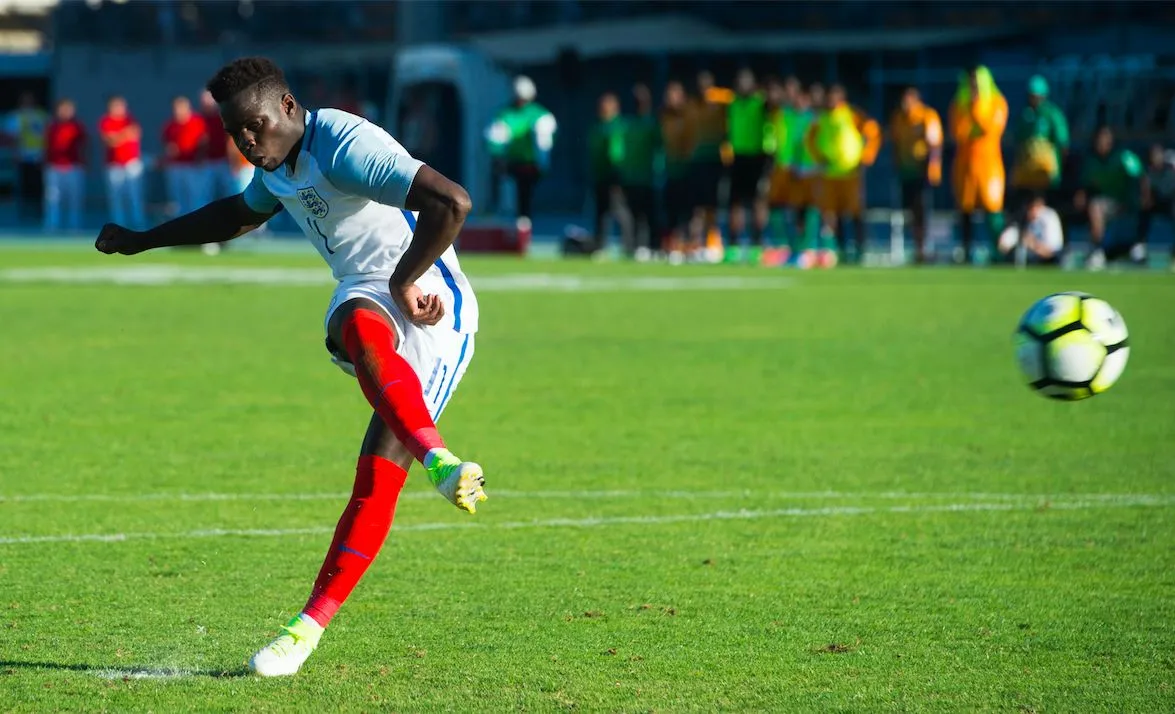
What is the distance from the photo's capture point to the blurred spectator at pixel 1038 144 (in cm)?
2295

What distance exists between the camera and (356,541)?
5164mm

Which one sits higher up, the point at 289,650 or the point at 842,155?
the point at 289,650

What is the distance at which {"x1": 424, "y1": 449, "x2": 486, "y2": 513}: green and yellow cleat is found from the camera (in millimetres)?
4730

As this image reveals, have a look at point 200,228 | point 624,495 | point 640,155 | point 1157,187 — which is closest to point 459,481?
point 200,228

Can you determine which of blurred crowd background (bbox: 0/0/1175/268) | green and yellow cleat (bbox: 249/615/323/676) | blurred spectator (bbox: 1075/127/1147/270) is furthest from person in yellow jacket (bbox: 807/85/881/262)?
green and yellow cleat (bbox: 249/615/323/676)

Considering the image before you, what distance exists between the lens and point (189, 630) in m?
5.57

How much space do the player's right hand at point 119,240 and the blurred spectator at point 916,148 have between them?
61.3ft

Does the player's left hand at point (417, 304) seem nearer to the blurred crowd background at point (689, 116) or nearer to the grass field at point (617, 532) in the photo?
the grass field at point (617, 532)

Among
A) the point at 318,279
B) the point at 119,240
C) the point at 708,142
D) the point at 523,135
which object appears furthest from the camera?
the point at 523,135

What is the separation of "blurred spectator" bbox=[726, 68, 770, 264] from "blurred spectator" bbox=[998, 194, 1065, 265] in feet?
11.1

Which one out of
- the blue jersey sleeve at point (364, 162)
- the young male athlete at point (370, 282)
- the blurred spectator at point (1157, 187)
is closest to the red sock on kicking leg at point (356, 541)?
the young male athlete at point (370, 282)

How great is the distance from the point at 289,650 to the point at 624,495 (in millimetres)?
3240

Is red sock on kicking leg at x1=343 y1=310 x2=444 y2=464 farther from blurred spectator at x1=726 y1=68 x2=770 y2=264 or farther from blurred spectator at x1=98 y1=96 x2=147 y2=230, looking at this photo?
blurred spectator at x1=98 y1=96 x2=147 y2=230

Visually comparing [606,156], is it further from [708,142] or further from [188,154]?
Answer: [188,154]
